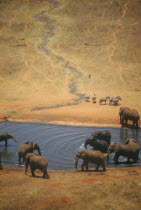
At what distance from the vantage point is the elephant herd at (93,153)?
12.8 metres

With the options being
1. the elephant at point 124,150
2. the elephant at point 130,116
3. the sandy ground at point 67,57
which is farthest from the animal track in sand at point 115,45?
the elephant at point 124,150

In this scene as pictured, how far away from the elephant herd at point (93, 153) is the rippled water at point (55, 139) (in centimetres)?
66

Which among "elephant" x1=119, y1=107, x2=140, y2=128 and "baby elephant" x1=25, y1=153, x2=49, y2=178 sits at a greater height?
"elephant" x1=119, y1=107, x2=140, y2=128

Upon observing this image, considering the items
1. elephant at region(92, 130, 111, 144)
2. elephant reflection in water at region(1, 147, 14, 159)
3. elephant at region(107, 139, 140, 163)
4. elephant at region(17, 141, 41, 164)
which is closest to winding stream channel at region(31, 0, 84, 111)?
elephant reflection in water at region(1, 147, 14, 159)

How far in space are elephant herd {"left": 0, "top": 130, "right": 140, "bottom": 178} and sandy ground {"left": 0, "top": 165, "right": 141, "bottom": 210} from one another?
72 cm

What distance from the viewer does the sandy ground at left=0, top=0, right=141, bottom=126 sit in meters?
30.9

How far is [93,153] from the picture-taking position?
14.1 metres

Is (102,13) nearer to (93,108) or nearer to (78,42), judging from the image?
(78,42)

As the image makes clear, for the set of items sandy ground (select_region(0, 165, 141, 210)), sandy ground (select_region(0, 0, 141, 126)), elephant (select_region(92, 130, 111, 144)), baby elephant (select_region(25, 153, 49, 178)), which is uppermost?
sandy ground (select_region(0, 0, 141, 126))

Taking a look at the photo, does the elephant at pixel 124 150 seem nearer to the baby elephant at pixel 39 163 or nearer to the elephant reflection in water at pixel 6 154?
the baby elephant at pixel 39 163

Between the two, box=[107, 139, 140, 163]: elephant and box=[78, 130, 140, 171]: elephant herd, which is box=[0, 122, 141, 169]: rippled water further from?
box=[78, 130, 140, 171]: elephant herd

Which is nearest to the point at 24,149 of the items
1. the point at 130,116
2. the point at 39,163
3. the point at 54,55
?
the point at 39,163

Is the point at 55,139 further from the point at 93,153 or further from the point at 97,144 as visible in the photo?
the point at 93,153

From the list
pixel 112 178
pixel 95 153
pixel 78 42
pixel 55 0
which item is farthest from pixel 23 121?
pixel 55 0
